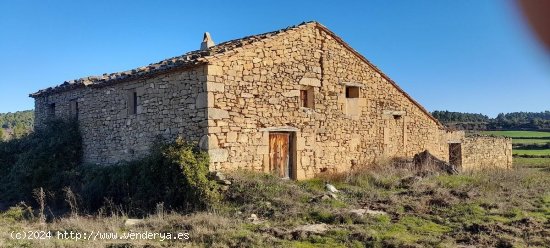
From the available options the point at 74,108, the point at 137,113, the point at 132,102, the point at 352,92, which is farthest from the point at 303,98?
the point at 74,108

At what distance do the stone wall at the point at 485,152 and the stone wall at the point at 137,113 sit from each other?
13400 mm

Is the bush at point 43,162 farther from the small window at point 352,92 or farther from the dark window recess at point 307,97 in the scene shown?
the small window at point 352,92

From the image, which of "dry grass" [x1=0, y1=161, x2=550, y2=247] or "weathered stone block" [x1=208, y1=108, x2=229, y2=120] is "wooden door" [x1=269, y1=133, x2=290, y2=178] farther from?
"weathered stone block" [x1=208, y1=108, x2=229, y2=120]

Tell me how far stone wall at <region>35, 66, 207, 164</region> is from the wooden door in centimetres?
224

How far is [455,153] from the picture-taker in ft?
64.1

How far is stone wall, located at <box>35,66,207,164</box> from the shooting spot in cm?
1107

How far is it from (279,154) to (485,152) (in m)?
12.9

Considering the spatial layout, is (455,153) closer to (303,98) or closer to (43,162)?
(303,98)

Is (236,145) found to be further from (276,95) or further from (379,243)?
(379,243)

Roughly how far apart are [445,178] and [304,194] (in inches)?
188

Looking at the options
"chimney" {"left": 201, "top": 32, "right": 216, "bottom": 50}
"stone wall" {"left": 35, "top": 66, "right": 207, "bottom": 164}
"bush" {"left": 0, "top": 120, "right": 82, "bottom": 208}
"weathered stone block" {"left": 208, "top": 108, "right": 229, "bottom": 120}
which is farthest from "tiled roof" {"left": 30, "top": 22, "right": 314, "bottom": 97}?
"chimney" {"left": 201, "top": 32, "right": 216, "bottom": 50}

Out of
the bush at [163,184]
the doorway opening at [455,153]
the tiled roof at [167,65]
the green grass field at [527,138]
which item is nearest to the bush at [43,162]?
the tiled roof at [167,65]

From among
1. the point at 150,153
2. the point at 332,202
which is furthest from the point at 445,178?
the point at 150,153

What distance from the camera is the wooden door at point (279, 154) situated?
477 inches
